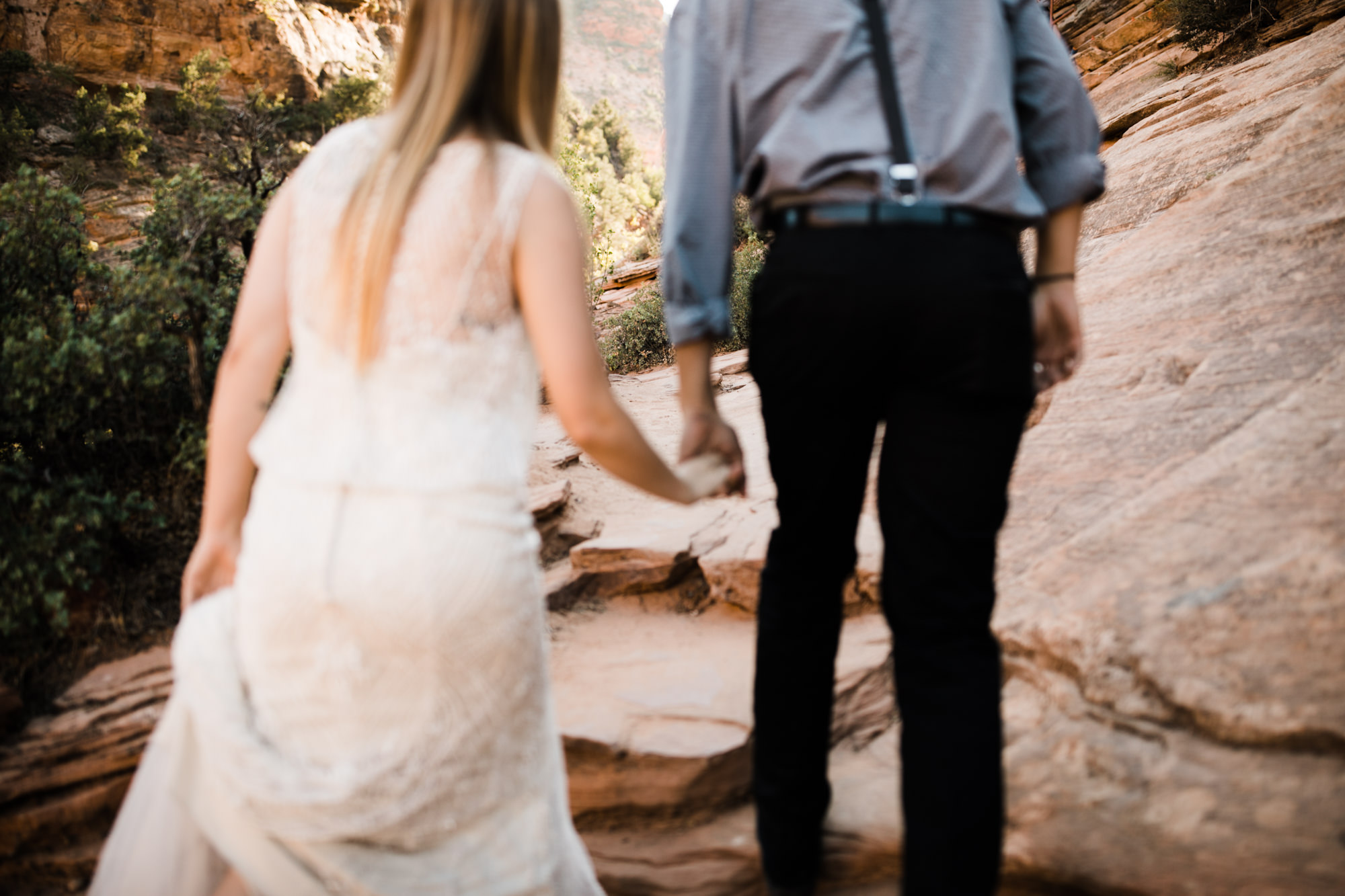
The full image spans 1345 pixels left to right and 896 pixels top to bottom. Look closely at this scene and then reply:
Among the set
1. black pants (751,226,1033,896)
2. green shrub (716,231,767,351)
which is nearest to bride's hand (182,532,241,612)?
black pants (751,226,1033,896)

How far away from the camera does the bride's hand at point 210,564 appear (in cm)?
129

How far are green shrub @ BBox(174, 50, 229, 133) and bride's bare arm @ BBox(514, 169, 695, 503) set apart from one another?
18.8 meters

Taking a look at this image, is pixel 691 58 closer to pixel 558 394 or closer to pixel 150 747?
pixel 558 394

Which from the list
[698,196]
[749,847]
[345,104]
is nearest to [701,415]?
[698,196]

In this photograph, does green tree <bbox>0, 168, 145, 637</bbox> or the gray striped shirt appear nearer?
the gray striped shirt

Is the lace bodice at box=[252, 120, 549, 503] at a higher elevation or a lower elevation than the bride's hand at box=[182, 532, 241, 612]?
higher

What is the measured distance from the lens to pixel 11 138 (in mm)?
12531

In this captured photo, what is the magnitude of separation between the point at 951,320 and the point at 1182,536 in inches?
57.1

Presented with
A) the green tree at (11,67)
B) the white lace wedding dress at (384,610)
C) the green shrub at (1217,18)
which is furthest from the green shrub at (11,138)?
the green shrub at (1217,18)

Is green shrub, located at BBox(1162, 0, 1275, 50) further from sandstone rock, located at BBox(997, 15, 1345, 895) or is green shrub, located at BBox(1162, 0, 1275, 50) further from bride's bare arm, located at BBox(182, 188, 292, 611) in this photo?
bride's bare arm, located at BBox(182, 188, 292, 611)

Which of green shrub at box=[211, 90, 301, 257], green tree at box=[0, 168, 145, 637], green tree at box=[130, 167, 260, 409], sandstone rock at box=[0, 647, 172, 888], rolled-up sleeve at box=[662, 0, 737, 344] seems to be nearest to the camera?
rolled-up sleeve at box=[662, 0, 737, 344]

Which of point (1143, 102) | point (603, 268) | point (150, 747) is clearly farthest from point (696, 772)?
point (603, 268)

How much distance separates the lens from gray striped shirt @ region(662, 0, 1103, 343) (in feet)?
3.86

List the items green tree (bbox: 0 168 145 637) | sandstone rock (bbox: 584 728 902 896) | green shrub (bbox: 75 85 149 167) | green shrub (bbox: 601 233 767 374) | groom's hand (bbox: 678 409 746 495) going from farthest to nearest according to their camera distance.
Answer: green shrub (bbox: 75 85 149 167) < green shrub (bbox: 601 233 767 374) < green tree (bbox: 0 168 145 637) < sandstone rock (bbox: 584 728 902 896) < groom's hand (bbox: 678 409 746 495)
